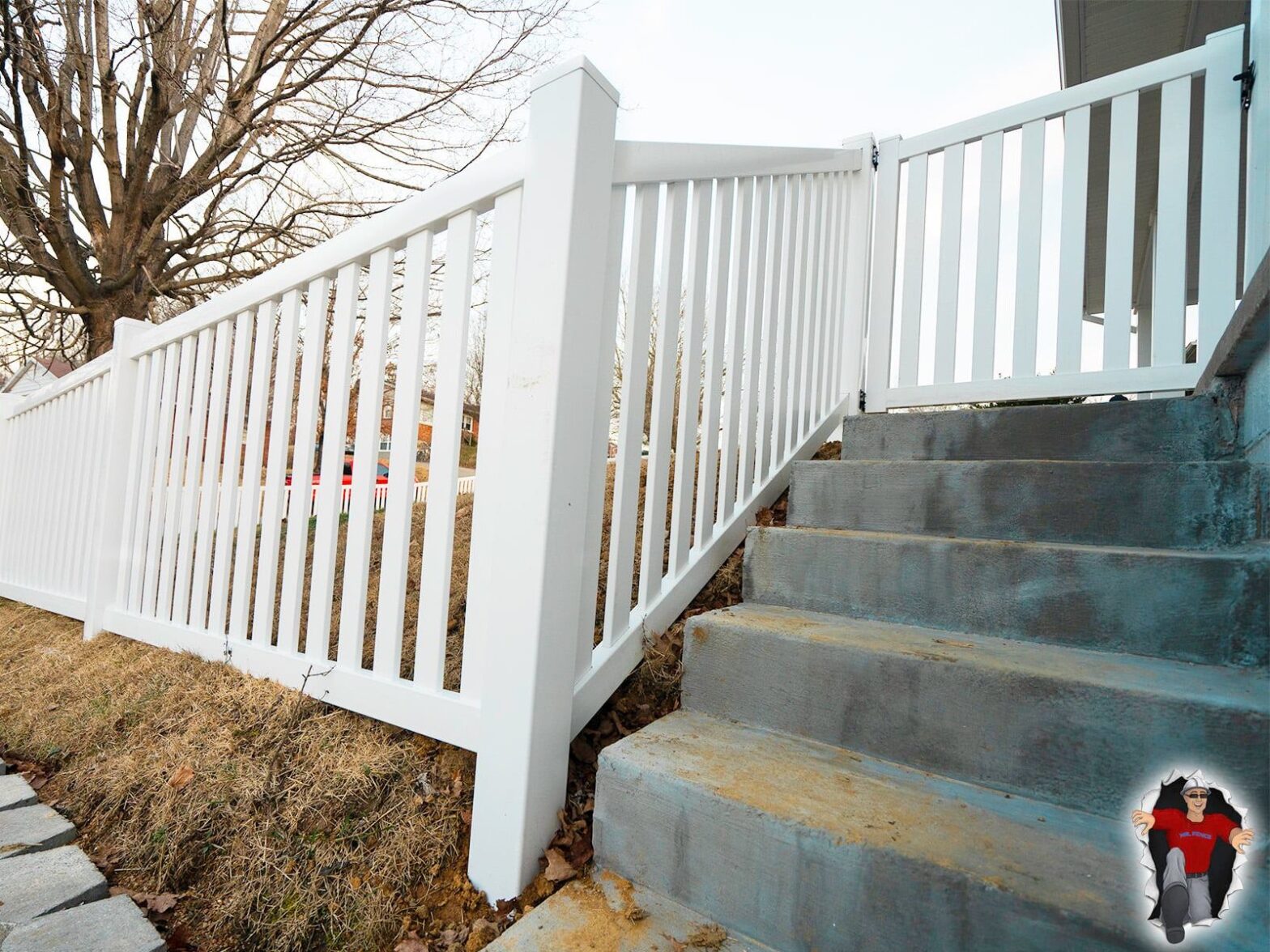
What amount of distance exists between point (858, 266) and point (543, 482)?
208 centimetres

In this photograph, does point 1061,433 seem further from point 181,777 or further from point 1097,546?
point 181,777

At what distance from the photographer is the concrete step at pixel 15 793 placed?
1.55m

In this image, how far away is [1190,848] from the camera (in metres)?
0.81

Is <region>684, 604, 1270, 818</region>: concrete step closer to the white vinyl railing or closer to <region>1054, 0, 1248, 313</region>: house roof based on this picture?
the white vinyl railing

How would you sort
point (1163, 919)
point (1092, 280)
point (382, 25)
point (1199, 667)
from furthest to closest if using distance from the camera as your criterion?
point (1092, 280) < point (382, 25) < point (1199, 667) < point (1163, 919)

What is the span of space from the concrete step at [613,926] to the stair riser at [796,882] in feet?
0.07

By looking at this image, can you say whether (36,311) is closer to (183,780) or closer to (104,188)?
(104,188)

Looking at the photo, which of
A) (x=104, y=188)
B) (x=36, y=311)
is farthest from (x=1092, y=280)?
(x=36, y=311)

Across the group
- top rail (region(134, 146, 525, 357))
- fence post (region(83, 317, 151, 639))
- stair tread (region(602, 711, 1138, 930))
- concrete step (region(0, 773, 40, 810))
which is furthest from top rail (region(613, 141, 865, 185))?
fence post (region(83, 317, 151, 639))

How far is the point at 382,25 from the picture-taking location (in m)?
4.73

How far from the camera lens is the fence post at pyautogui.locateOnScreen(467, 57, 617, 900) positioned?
1119mm

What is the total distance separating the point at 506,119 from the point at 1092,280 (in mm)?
5361

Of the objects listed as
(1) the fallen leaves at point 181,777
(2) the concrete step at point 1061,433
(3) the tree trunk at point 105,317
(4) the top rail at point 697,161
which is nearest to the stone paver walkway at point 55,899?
(1) the fallen leaves at point 181,777

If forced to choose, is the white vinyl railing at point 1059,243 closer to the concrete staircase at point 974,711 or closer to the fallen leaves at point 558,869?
the concrete staircase at point 974,711
